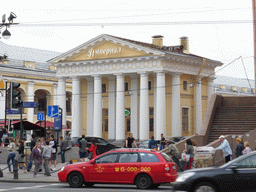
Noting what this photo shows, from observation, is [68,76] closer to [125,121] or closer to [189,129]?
[125,121]

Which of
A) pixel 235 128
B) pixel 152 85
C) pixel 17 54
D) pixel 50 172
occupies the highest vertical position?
pixel 17 54

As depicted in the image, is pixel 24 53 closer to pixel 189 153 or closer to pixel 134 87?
pixel 134 87

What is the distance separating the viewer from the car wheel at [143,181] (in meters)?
18.9

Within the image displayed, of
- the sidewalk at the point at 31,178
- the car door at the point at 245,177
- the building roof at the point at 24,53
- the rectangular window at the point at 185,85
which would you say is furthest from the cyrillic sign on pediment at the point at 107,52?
the car door at the point at 245,177

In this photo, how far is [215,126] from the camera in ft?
108

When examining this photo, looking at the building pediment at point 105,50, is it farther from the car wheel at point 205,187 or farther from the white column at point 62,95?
the car wheel at point 205,187

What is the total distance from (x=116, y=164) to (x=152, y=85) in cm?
3535

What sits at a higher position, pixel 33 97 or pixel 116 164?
pixel 33 97

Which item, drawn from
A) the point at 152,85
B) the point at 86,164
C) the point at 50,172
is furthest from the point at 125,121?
the point at 86,164

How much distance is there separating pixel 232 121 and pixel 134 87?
23.0 metres

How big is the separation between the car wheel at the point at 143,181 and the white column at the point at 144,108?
3140cm

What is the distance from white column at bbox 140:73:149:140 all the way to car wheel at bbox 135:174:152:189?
31.4m

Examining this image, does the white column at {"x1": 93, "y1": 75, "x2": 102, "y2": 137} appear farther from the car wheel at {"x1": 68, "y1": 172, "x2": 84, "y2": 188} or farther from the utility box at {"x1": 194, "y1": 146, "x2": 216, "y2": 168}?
the car wheel at {"x1": 68, "y1": 172, "x2": 84, "y2": 188}

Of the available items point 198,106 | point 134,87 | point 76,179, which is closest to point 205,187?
point 76,179
